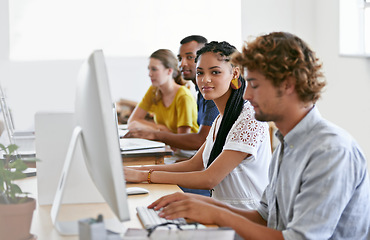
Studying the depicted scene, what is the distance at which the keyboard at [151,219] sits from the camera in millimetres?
1513

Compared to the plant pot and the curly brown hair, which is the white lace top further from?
the plant pot

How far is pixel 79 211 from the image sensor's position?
5.63 ft

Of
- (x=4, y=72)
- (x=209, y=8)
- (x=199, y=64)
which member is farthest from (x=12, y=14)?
(x=199, y=64)

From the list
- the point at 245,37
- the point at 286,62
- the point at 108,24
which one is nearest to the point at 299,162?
the point at 286,62

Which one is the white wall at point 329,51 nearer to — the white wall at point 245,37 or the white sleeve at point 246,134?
the white wall at point 245,37

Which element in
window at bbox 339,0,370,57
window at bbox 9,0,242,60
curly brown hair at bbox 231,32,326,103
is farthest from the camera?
window at bbox 9,0,242,60

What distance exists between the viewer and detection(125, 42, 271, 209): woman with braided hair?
2061mm

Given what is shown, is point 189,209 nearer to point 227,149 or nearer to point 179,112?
point 227,149

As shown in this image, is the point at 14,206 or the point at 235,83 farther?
the point at 235,83

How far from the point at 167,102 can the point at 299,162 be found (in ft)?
8.46

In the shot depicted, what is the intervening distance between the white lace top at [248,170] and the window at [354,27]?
2.57m

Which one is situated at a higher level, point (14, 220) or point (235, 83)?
point (235, 83)

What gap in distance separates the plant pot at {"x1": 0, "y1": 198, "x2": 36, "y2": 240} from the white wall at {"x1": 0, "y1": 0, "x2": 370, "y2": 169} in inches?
137

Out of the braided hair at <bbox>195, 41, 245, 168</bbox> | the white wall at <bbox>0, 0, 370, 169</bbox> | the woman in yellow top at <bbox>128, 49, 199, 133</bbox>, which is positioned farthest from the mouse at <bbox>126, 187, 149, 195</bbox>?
the white wall at <bbox>0, 0, 370, 169</bbox>
